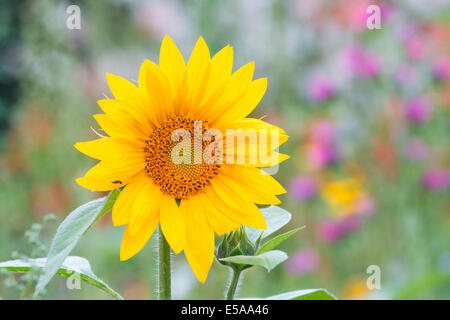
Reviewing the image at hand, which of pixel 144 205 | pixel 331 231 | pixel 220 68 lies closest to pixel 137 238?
pixel 144 205

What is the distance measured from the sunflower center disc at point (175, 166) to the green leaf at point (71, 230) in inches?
1.5

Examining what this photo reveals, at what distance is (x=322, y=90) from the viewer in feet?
4.49

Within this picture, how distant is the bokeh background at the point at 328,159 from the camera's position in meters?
1.22

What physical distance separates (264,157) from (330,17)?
161cm

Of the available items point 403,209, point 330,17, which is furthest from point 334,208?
point 330,17

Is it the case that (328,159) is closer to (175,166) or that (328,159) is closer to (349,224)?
(349,224)

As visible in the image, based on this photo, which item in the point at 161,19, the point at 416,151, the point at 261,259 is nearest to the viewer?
the point at 261,259

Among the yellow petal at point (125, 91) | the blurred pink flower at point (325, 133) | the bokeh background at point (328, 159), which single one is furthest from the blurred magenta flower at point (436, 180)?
the yellow petal at point (125, 91)

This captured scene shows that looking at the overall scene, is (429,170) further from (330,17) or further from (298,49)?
(298,49)

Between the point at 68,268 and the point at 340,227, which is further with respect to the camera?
the point at 340,227

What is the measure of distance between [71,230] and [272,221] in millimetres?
145

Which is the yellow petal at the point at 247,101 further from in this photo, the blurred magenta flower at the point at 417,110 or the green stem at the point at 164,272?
the blurred magenta flower at the point at 417,110
